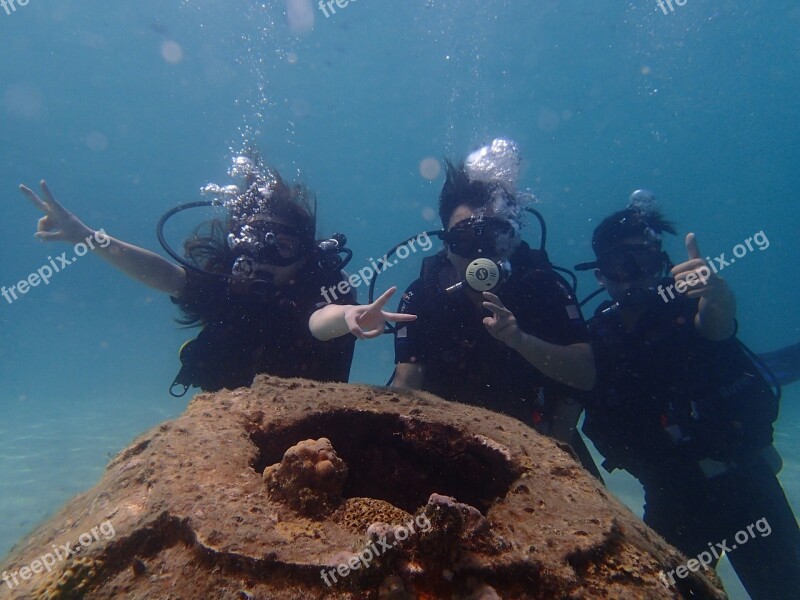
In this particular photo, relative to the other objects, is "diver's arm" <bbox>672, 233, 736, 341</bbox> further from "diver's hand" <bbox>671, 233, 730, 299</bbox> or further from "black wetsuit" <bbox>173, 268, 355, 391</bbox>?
"black wetsuit" <bbox>173, 268, 355, 391</bbox>

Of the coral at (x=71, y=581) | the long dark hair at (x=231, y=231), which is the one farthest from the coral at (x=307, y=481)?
the long dark hair at (x=231, y=231)

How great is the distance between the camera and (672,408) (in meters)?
5.53

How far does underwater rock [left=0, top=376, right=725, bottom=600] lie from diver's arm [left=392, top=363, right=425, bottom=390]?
2.37 metres

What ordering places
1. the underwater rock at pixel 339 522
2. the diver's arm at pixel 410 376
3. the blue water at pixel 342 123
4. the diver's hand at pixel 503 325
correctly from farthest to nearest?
the blue water at pixel 342 123 < the diver's arm at pixel 410 376 < the diver's hand at pixel 503 325 < the underwater rock at pixel 339 522

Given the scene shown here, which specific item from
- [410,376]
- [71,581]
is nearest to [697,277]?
[410,376]

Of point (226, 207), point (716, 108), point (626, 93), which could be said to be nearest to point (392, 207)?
point (626, 93)

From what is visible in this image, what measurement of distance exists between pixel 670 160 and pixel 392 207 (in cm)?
4858

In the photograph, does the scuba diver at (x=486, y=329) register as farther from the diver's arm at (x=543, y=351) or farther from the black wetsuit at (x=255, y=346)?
the black wetsuit at (x=255, y=346)

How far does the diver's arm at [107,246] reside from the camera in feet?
16.3

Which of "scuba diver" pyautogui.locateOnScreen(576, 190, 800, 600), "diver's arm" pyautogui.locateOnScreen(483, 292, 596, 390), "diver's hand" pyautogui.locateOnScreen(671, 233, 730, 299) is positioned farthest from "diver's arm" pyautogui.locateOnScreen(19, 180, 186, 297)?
"diver's hand" pyautogui.locateOnScreen(671, 233, 730, 299)

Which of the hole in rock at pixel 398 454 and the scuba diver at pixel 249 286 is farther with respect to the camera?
the scuba diver at pixel 249 286

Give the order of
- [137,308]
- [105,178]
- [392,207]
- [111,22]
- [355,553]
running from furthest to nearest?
[392,207] < [137,308] < [105,178] < [111,22] < [355,553]

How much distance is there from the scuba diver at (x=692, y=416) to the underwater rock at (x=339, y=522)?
12.0 ft

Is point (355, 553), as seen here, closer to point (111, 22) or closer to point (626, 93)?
point (111, 22)
